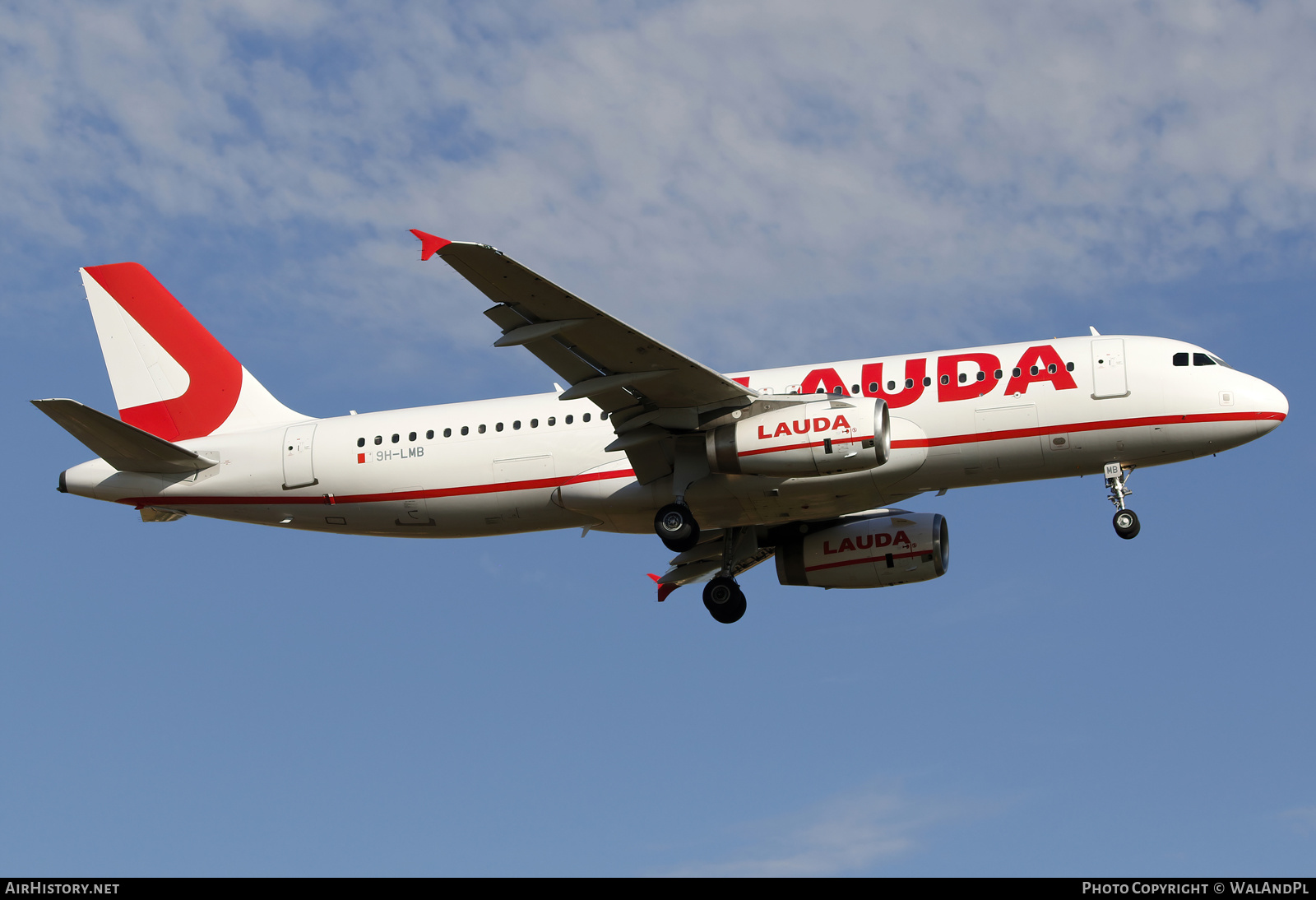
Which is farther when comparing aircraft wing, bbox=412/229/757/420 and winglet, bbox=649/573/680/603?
winglet, bbox=649/573/680/603

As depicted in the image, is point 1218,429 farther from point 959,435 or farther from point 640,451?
point 640,451

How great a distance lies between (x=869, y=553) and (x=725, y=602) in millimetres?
4073

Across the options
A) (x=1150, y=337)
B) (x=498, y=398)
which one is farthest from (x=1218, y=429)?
(x=498, y=398)

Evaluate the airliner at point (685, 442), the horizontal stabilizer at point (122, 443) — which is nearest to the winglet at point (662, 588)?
the airliner at point (685, 442)

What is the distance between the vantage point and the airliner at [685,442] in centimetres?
2855

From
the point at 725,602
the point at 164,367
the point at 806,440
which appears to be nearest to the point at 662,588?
the point at 725,602

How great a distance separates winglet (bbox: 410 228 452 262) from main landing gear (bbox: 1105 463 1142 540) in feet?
→ 50.6

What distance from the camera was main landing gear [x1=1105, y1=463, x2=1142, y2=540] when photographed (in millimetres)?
29500

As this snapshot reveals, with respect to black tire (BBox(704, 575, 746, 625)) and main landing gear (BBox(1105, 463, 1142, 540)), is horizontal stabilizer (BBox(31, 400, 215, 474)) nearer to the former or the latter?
black tire (BBox(704, 575, 746, 625))

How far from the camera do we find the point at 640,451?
100 feet

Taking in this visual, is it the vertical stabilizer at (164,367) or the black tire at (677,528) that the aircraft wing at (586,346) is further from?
the vertical stabilizer at (164,367)

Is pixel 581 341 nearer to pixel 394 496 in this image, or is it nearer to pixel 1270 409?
pixel 394 496

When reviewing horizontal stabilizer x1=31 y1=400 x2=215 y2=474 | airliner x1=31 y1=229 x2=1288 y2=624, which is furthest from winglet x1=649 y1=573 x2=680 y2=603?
horizontal stabilizer x1=31 y1=400 x2=215 y2=474

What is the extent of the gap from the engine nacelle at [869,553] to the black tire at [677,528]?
18.4ft
